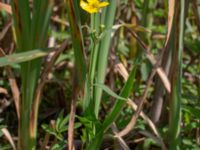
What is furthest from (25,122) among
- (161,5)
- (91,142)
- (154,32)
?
(161,5)

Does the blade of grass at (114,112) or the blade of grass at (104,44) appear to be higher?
the blade of grass at (104,44)

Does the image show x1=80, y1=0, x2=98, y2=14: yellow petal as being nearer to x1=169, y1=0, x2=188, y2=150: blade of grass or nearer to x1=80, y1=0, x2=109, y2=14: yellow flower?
x1=80, y1=0, x2=109, y2=14: yellow flower

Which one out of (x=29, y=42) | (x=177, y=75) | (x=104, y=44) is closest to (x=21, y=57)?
(x=29, y=42)

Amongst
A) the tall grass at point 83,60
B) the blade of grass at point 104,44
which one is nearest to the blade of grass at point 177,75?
the tall grass at point 83,60

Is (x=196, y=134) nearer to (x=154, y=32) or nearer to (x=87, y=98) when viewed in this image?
(x=87, y=98)

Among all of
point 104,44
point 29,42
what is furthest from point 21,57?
point 104,44

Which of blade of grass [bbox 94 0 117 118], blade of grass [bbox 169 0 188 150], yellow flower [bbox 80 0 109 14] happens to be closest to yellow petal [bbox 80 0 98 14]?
yellow flower [bbox 80 0 109 14]

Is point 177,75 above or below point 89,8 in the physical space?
below

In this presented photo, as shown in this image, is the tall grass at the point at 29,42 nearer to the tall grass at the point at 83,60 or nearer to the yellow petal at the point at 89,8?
the tall grass at the point at 83,60

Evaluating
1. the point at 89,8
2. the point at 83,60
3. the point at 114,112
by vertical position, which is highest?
the point at 89,8

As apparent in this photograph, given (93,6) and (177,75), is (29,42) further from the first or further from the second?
(177,75)

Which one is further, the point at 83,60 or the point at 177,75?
the point at 177,75
